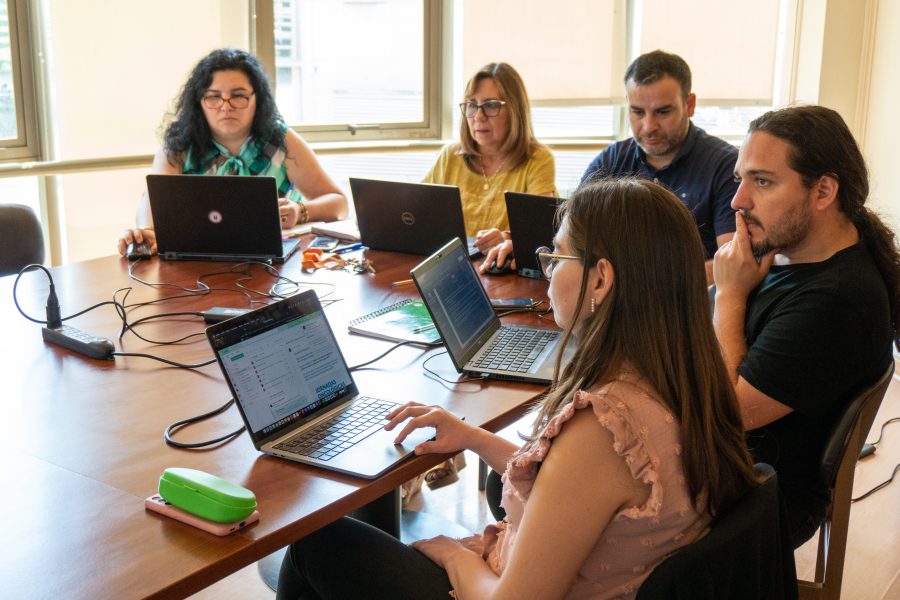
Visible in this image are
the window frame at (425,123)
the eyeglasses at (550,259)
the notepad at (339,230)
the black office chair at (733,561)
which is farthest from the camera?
the window frame at (425,123)

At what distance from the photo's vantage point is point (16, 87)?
12.6 ft

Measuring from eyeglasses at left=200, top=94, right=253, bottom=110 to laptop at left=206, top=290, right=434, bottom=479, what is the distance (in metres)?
1.81

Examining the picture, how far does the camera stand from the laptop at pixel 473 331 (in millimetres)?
1798

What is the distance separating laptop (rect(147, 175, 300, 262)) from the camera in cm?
261

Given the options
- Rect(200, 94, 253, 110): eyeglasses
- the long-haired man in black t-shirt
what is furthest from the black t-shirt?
Rect(200, 94, 253, 110): eyeglasses

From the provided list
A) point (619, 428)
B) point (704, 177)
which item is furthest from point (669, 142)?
point (619, 428)

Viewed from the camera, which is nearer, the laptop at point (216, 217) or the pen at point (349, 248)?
the laptop at point (216, 217)

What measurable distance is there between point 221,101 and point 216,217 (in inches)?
Answer: 26.9

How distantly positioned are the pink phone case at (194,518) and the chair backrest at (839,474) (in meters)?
1.03

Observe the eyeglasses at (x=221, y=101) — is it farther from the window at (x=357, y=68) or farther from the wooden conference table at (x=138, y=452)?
the window at (x=357, y=68)

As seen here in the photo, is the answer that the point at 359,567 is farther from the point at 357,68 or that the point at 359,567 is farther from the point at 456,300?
the point at 357,68

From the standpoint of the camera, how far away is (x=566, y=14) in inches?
189

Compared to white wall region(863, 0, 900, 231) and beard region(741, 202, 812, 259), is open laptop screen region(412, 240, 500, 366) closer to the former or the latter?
beard region(741, 202, 812, 259)

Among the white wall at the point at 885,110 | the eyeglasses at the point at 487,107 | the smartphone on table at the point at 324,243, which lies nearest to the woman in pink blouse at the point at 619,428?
the smartphone on table at the point at 324,243
